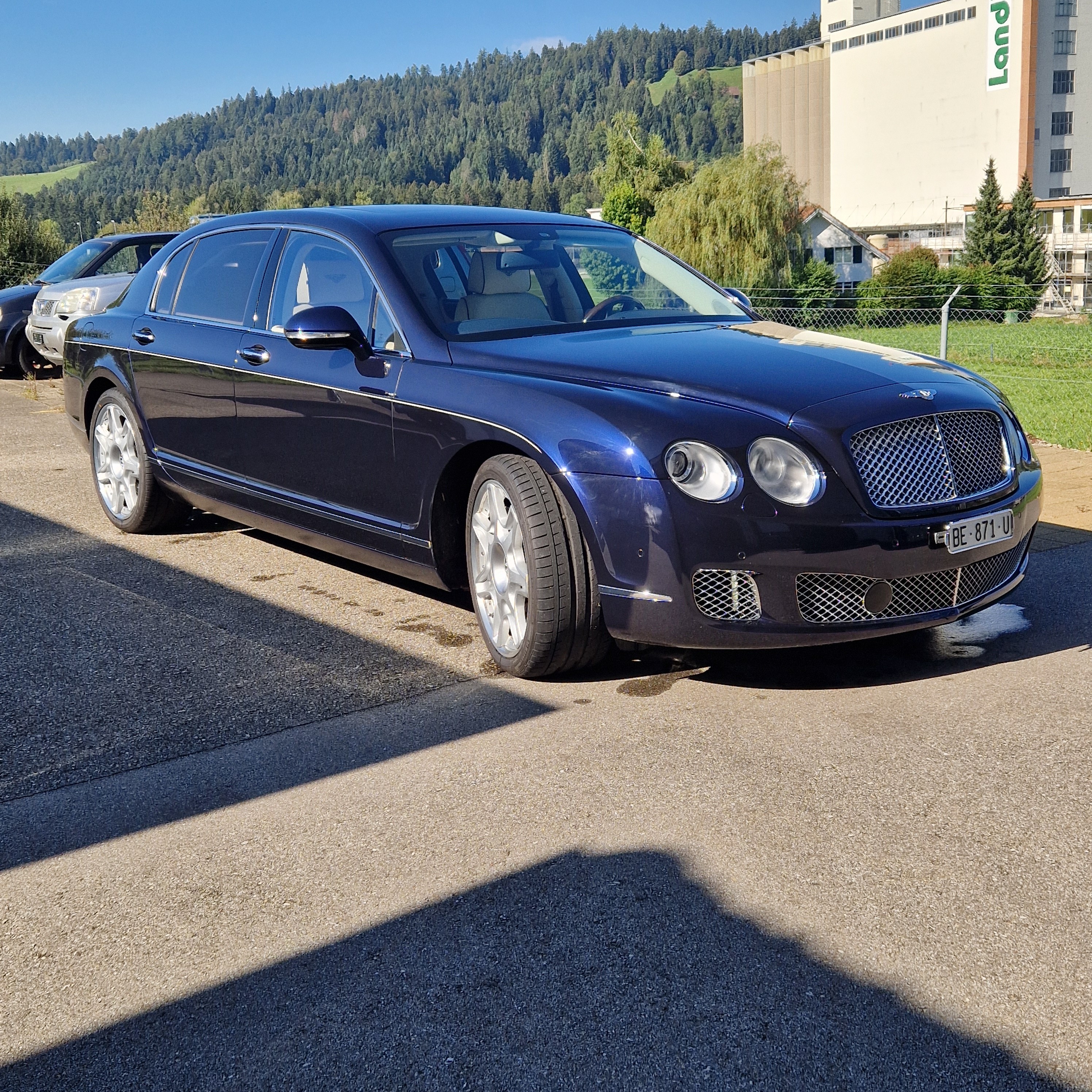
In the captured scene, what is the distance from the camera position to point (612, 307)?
17.6 feet

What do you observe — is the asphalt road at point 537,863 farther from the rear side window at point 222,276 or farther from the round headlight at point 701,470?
the rear side window at point 222,276

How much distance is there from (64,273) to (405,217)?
10524mm

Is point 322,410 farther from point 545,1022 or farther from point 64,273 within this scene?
point 64,273

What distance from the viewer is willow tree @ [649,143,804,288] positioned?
61.3 meters

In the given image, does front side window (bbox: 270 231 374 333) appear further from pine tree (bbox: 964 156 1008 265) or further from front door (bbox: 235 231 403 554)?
pine tree (bbox: 964 156 1008 265)

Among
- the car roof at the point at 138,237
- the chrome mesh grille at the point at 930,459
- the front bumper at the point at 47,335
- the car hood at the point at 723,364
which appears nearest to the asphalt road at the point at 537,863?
the chrome mesh grille at the point at 930,459

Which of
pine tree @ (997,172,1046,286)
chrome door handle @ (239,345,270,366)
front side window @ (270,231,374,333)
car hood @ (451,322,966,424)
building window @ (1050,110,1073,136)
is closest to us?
car hood @ (451,322,966,424)

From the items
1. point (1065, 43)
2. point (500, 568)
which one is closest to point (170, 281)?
point (500, 568)

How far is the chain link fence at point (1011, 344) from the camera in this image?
48.8 feet

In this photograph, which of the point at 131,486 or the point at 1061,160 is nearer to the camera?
the point at 131,486

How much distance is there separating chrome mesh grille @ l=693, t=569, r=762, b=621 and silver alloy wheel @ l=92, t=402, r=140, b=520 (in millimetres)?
3746

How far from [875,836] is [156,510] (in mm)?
4659

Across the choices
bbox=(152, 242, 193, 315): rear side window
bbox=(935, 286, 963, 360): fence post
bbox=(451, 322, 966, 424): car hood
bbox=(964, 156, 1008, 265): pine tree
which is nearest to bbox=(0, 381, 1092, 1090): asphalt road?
bbox=(451, 322, 966, 424): car hood

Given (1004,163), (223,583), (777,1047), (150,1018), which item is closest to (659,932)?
(777,1047)
